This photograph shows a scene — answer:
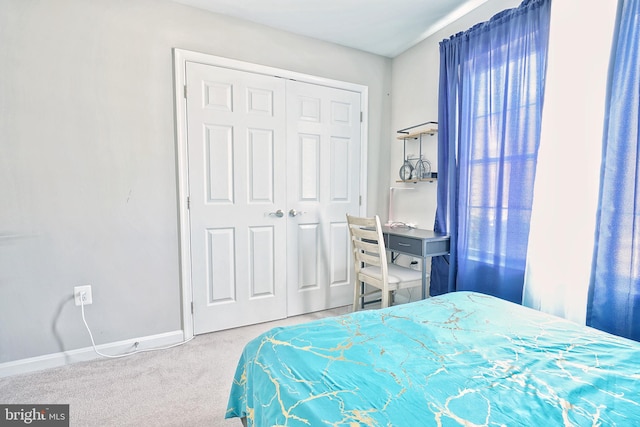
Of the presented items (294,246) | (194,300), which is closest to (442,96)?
(294,246)

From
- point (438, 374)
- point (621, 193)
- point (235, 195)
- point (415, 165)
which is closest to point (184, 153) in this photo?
point (235, 195)

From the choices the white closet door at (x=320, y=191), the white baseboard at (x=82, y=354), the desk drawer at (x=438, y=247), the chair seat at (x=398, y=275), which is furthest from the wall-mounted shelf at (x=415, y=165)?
the white baseboard at (x=82, y=354)

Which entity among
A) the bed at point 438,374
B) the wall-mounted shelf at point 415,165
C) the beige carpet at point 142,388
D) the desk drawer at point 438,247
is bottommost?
the beige carpet at point 142,388

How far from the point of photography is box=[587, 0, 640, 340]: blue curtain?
146 cm

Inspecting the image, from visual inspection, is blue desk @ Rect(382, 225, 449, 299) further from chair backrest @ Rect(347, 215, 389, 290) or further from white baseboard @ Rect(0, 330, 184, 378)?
white baseboard @ Rect(0, 330, 184, 378)

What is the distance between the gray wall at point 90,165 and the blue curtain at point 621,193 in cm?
239

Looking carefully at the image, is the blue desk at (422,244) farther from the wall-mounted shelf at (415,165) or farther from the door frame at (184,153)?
the door frame at (184,153)

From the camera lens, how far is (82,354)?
206 cm

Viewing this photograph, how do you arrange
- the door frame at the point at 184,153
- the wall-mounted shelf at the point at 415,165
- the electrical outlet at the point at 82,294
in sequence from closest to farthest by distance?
the electrical outlet at the point at 82,294, the door frame at the point at 184,153, the wall-mounted shelf at the point at 415,165

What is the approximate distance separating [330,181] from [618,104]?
1.96m

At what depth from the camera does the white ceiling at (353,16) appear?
2.27 metres

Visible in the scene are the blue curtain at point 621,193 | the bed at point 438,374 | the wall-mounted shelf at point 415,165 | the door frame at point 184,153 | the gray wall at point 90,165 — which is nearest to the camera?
the bed at point 438,374

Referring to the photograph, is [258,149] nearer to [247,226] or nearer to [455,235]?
[247,226]

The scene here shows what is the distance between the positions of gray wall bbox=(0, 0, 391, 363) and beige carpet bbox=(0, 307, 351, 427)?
8.7 inches
